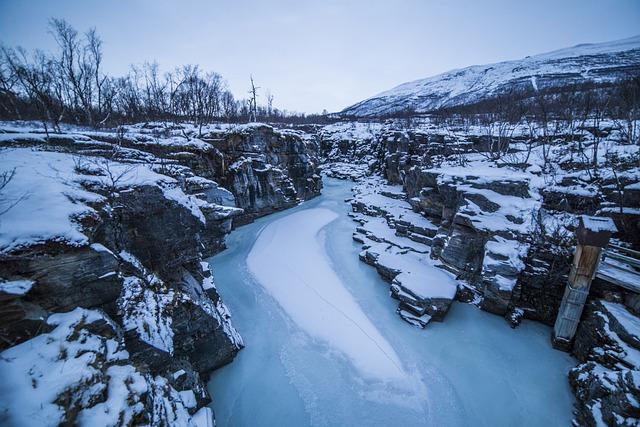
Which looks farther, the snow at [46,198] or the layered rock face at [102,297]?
the snow at [46,198]

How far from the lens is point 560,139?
79.8 feet

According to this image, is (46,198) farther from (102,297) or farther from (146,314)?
(146,314)

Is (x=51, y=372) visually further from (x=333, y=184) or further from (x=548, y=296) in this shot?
(x=333, y=184)

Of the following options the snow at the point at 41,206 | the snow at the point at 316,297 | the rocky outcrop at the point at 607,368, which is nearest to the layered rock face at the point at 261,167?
the snow at the point at 316,297

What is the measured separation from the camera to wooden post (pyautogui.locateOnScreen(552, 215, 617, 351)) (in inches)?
322

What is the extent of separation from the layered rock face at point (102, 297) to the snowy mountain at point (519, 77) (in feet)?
254

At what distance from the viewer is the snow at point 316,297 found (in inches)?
371

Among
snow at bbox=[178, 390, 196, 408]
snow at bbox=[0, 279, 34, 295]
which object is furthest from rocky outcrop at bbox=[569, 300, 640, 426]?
snow at bbox=[0, 279, 34, 295]

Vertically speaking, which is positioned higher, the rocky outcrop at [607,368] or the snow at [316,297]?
the rocky outcrop at [607,368]

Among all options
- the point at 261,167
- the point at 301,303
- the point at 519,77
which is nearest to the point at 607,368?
the point at 301,303

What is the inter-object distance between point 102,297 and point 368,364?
28.4 ft

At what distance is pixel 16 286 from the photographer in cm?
428

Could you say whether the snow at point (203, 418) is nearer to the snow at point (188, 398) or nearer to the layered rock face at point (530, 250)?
the snow at point (188, 398)

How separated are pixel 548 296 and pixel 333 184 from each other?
34.5 m
